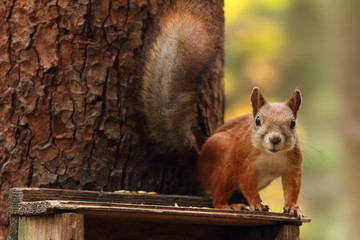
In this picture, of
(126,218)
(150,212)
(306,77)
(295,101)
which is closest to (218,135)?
(295,101)

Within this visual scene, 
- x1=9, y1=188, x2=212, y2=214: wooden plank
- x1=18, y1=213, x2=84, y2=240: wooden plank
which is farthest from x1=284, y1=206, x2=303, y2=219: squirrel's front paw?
x1=18, y1=213, x2=84, y2=240: wooden plank

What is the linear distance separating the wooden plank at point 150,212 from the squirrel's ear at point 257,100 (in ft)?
1.28

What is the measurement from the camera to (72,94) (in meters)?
2.08

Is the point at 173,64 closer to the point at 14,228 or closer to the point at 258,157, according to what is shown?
the point at 258,157

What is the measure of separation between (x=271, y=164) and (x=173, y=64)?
1.51ft

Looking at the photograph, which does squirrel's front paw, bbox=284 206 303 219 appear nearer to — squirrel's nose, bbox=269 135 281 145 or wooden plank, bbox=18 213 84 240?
squirrel's nose, bbox=269 135 281 145

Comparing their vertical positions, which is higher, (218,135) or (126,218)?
(218,135)

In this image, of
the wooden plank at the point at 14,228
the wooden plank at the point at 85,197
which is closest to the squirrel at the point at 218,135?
the wooden plank at the point at 85,197

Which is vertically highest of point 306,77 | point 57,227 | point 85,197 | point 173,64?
point 306,77

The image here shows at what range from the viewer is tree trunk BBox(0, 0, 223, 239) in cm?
203

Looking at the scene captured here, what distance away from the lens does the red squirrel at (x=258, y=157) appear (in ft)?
6.64

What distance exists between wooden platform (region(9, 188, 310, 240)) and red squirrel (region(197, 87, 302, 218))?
0.08m

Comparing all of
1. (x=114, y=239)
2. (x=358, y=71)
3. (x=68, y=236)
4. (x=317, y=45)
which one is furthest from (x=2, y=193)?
(x=317, y=45)

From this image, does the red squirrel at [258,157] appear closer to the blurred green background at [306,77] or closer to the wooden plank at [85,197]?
the wooden plank at [85,197]
